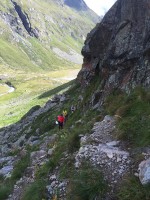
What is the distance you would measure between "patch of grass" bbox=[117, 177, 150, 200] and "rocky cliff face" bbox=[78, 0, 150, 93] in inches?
416

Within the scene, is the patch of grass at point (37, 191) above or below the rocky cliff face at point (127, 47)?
below

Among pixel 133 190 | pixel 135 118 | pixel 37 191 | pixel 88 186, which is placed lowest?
pixel 37 191

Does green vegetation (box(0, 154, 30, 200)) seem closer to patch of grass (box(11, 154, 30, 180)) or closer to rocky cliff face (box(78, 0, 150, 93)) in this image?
patch of grass (box(11, 154, 30, 180))

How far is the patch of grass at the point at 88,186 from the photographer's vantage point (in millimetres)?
13547

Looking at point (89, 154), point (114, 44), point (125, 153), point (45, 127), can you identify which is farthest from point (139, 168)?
point (45, 127)

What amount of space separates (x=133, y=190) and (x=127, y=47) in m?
18.3

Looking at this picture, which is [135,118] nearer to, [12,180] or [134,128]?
[134,128]

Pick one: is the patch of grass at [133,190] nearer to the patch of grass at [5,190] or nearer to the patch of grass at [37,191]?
the patch of grass at [37,191]

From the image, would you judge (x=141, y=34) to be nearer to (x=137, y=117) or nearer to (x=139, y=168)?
(x=137, y=117)

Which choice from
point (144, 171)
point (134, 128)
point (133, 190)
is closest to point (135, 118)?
point (134, 128)

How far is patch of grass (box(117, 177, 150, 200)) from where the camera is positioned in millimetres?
12531

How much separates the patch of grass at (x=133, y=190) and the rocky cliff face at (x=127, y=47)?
10574 millimetres

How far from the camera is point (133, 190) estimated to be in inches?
506

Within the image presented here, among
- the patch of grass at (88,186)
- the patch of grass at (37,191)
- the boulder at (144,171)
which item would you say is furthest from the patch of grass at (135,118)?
the patch of grass at (37,191)
